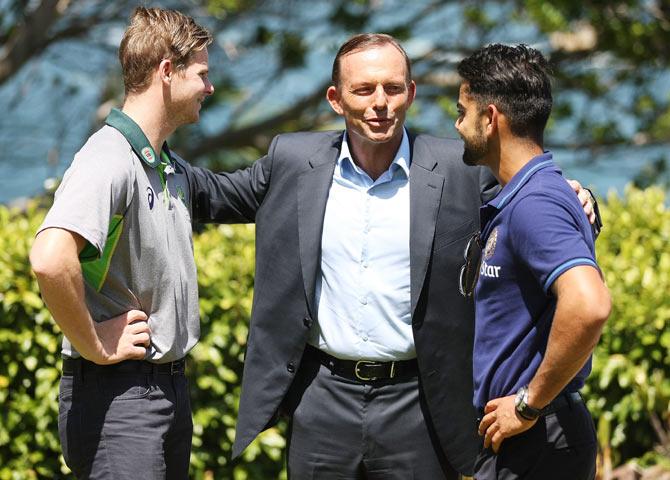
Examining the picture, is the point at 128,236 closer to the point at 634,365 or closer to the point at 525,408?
the point at 525,408

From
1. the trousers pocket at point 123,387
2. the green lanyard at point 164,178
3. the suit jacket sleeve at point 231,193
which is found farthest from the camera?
the suit jacket sleeve at point 231,193

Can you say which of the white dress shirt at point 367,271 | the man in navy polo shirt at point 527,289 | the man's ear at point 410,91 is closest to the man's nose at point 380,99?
the man's ear at point 410,91

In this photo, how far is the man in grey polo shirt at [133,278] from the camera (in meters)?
3.03

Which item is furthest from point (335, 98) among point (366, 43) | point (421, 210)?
point (421, 210)

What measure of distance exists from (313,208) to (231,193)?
33 centimetres

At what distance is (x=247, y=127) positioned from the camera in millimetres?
10969

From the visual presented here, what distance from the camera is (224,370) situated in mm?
4836

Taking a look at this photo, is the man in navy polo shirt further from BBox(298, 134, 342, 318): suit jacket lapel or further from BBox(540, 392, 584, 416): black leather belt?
BBox(298, 134, 342, 318): suit jacket lapel

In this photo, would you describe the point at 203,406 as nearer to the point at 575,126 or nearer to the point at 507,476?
the point at 507,476

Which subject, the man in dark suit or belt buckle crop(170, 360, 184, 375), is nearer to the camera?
belt buckle crop(170, 360, 184, 375)

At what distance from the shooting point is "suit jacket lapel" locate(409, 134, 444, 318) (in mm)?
3504

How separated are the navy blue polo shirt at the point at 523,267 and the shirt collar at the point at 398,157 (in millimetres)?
645

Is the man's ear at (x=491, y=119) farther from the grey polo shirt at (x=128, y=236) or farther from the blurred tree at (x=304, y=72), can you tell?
the blurred tree at (x=304, y=72)

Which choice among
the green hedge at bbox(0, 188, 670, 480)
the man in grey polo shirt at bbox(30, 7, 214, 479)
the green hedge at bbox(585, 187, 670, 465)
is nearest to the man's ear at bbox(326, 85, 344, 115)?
the man in grey polo shirt at bbox(30, 7, 214, 479)
